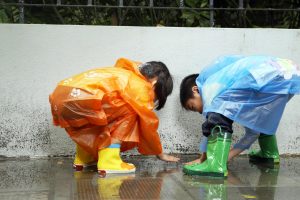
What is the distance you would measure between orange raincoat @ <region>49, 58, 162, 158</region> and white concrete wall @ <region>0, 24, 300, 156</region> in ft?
1.59

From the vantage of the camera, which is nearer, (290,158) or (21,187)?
(21,187)

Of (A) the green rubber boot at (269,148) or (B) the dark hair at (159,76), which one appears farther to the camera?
(A) the green rubber boot at (269,148)

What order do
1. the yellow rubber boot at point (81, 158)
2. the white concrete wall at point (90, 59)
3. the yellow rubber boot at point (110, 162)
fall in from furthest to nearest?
the white concrete wall at point (90, 59) → the yellow rubber boot at point (81, 158) → the yellow rubber boot at point (110, 162)

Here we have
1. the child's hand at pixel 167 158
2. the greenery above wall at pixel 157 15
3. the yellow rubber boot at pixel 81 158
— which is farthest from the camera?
the greenery above wall at pixel 157 15

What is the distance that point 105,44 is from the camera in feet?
13.1

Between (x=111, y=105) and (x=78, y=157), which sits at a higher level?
(x=111, y=105)

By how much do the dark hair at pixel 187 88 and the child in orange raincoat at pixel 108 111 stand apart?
0.63 feet

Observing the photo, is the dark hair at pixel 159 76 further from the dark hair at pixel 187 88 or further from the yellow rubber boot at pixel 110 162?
the yellow rubber boot at pixel 110 162

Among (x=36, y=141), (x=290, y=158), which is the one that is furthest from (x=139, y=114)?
(x=290, y=158)

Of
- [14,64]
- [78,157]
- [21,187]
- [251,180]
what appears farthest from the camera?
[14,64]

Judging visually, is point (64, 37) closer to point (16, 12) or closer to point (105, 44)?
point (105, 44)

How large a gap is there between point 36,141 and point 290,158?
6.74 ft

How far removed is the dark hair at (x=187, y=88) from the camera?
145 inches

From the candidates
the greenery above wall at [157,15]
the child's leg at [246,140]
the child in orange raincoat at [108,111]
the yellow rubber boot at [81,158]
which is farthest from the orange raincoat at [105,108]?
the greenery above wall at [157,15]
